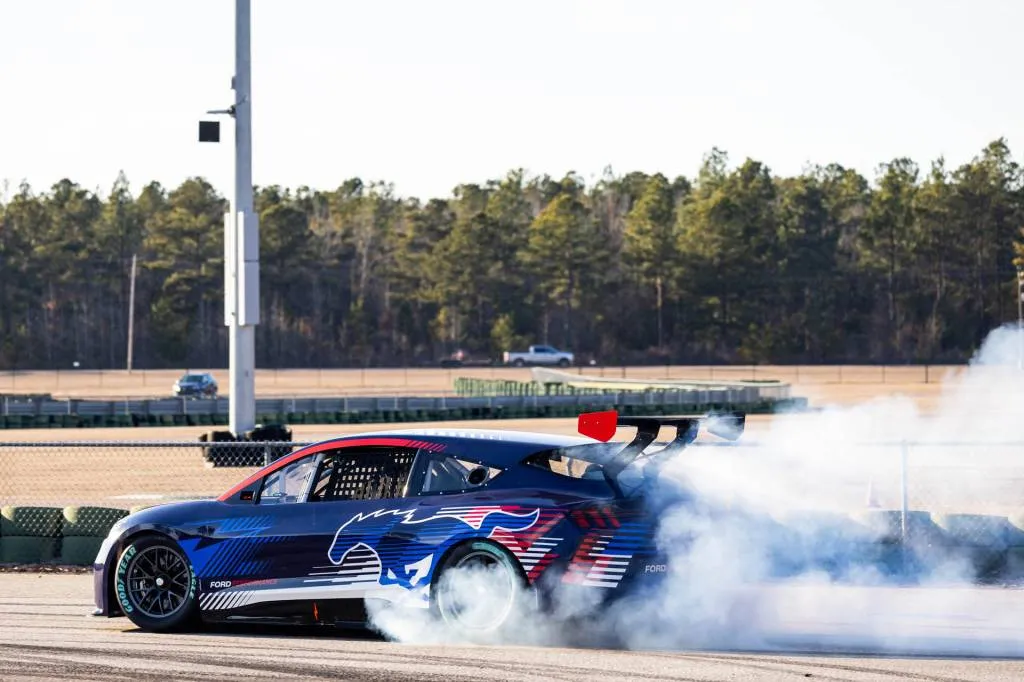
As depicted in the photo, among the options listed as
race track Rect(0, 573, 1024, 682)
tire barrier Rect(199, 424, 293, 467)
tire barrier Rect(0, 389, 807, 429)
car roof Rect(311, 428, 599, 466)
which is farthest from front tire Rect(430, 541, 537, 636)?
tire barrier Rect(0, 389, 807, 429)

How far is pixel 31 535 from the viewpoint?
1405 centimetres

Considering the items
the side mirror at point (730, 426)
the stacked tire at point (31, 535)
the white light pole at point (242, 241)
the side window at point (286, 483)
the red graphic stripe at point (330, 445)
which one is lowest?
the stacked tire at point (31, 535)

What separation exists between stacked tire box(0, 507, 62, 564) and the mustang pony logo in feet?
16.8

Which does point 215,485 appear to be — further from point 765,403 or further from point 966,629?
point 765,403

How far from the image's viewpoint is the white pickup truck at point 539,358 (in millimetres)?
110062

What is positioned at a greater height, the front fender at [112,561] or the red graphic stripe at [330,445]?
the red graphic stripe at [330,445]

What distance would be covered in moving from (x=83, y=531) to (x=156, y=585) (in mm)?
3974

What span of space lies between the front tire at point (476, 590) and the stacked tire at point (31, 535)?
5684 millimetres

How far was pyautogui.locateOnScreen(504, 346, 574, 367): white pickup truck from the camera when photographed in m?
110

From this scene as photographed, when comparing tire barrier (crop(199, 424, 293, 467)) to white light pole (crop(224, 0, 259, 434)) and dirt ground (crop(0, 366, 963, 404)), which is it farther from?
dirt ground (crop(0, 366, 963, 404))

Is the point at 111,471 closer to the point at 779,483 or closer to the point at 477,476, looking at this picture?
the point at 779,483

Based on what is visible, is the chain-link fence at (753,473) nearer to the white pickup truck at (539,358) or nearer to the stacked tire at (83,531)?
the stacked tire at (83,531)

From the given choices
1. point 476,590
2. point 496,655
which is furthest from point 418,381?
point 496,655

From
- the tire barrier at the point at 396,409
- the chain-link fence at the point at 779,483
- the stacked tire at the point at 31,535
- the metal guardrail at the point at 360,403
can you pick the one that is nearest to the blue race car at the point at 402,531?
the chain-link fence at the point at 779,483
